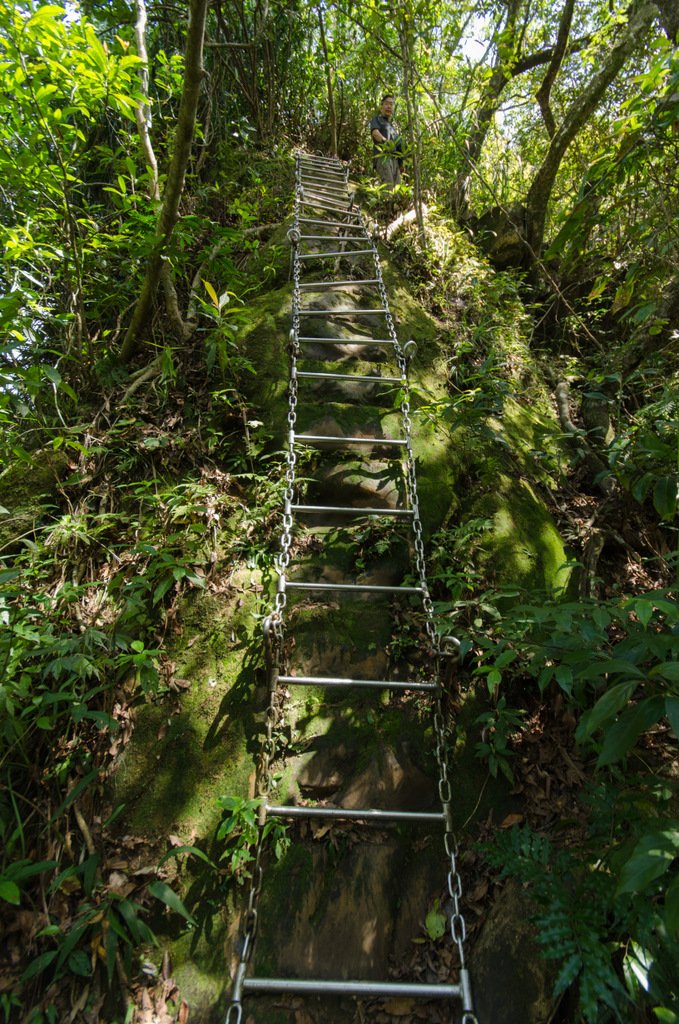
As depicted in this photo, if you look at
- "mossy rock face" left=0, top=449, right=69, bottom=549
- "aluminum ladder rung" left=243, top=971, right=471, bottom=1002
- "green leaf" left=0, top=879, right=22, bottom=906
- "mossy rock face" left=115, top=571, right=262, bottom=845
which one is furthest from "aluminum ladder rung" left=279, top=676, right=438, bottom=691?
"mossy rock face" left=0, top=449, right=69, bottom=549

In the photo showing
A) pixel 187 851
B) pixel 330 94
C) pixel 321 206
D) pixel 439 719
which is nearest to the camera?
pixel 187 851

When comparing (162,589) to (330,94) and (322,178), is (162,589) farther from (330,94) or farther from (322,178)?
(330,94)

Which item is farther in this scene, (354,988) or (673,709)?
(354,988)

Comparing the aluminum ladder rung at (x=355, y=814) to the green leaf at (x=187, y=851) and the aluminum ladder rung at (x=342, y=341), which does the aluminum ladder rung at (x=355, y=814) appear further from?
the aluminum ladder rung at (x=342, y=341)

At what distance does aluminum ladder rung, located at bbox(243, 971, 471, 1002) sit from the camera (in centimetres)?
156

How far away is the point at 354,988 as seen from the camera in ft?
5.16

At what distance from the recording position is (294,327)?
3.62 meters

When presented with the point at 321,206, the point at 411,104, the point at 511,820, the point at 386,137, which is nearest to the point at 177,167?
the point at 321,206

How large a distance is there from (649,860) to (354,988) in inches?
42.3

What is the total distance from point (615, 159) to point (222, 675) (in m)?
3.10

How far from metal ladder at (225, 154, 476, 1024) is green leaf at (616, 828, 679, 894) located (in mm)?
717

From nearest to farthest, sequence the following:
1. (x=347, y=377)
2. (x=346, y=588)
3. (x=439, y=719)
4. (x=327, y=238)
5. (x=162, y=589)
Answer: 1. (x=439, y=719)
2. (x=162, y=589)
3. (x=346, y=588)
4. (x=347, y=377)
5. (x=327, y=238)

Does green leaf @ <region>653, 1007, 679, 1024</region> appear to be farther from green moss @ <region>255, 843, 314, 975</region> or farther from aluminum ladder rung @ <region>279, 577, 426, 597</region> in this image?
aluminum ladder rung @ <region>279, 577, 426, 597</region>

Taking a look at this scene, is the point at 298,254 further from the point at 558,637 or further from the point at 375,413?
the point at 558,637
